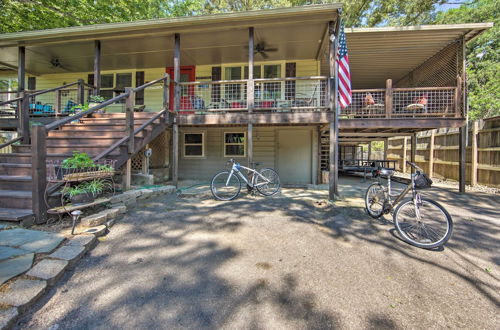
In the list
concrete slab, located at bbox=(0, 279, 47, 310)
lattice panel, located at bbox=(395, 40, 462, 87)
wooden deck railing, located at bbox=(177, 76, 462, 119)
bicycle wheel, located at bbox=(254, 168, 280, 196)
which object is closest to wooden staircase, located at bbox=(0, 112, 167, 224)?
concrete slab, located at bbox=(0, 279, 47, 310)

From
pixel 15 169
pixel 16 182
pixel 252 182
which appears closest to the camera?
pixel 16 182

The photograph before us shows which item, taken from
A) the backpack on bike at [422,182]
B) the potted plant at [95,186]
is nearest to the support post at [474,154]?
the backpack on bike at [422,182]

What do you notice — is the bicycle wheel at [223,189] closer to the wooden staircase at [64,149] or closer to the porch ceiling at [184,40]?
the wooden staircase at [64,149]

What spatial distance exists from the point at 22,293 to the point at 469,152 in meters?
10.8

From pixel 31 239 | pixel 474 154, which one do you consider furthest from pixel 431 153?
pixel 31 239

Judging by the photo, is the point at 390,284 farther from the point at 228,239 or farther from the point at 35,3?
the point at 35,3

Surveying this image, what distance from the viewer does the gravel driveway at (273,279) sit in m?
1.83

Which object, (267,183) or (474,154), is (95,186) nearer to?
(267,183)

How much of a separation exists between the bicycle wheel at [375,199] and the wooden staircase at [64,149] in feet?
15.2

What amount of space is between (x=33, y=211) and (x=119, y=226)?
1.05 meters

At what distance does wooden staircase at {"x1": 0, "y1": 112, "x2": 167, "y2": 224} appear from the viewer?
3404 millimetres

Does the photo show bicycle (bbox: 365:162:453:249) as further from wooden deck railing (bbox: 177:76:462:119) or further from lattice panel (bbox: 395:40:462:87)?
lattice panel (bbox: 395:40:462:87)

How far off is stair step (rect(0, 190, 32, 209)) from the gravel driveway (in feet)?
4.02

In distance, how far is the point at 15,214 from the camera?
3172mm
